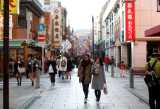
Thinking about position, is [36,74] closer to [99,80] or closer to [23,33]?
[99,80]

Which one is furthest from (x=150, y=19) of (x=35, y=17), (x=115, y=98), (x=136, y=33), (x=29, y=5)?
(x=115, y=98)

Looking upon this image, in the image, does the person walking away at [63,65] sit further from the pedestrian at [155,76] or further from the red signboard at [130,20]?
→ the pedestrian at [155,76]

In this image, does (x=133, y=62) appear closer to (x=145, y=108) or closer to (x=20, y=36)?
(x=20, y=36)

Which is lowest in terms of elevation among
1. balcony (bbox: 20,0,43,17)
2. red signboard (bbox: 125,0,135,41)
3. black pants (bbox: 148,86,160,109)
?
black pants (bbox: 148,86,160,109)

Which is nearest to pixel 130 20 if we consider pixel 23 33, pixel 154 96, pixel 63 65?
pixel 23 33

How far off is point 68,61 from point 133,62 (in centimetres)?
1300

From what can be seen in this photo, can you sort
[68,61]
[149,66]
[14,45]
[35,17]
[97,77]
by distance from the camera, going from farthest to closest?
[35,17] → [14,45] → [68,61] → [97,77] → [149,66]

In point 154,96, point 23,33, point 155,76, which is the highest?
A: point 23,33

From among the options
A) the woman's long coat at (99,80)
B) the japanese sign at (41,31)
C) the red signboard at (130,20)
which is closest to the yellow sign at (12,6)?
the woman's long coat at (99,80)

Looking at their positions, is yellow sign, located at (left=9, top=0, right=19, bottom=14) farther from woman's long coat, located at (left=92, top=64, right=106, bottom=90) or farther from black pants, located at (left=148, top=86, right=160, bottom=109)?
black pants, located at (left=148, top=86, right=160, bottom=109)

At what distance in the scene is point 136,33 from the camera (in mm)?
51531

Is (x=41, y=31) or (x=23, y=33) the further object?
(x=23, y=33)

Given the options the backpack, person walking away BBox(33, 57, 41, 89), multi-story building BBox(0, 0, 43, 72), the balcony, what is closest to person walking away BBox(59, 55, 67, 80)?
the backpack

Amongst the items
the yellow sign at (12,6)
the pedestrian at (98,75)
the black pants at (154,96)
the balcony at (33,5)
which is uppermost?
the balcony at (33,5)
